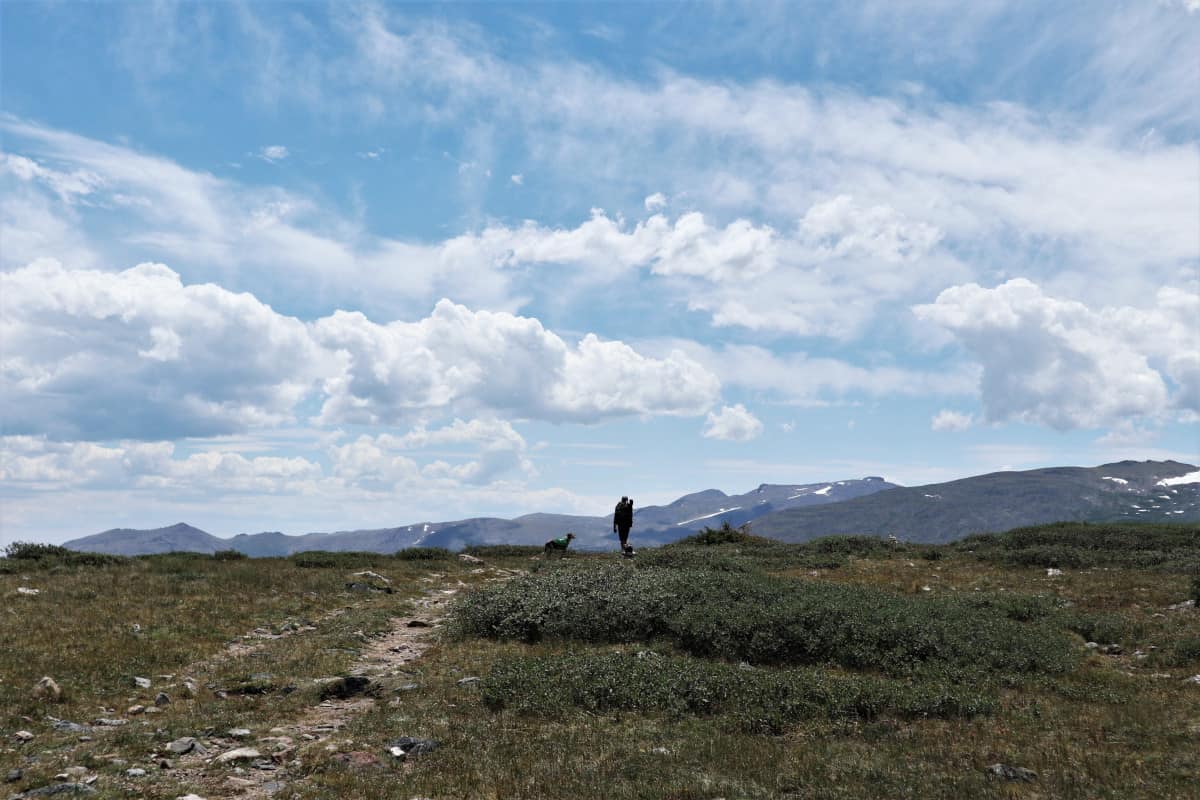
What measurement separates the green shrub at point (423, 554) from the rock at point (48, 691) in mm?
29712

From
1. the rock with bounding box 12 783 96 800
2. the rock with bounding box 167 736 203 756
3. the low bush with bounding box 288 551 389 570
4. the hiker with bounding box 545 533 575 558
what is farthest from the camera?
the hiker with bounding box 545 533 575 558

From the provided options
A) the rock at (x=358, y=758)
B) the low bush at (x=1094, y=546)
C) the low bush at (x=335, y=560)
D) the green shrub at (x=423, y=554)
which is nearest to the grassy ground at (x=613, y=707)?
the rock at (x=358, y=758)

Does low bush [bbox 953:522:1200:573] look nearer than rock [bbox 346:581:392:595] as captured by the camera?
No

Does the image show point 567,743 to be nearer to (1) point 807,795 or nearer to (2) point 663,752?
(2) point 663,752

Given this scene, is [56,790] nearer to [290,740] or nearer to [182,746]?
[182,746]

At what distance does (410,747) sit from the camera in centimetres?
1130

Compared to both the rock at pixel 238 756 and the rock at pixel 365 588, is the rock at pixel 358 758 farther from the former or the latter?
the rock at pixel 365 588

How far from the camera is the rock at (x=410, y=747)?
36.1 feet

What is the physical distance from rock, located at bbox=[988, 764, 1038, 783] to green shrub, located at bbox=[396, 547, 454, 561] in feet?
122

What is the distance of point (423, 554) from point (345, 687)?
30.6 metres

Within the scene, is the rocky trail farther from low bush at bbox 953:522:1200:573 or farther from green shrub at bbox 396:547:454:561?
low bush at bbox 953:522:1200:573

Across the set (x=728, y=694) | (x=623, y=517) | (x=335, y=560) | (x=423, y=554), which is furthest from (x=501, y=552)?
(x=728, y=694)

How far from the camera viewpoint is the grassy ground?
31.9 feet

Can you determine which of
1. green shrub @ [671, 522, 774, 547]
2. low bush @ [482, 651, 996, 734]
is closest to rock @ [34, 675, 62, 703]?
low bush @ [482, 651, 996, 734]
